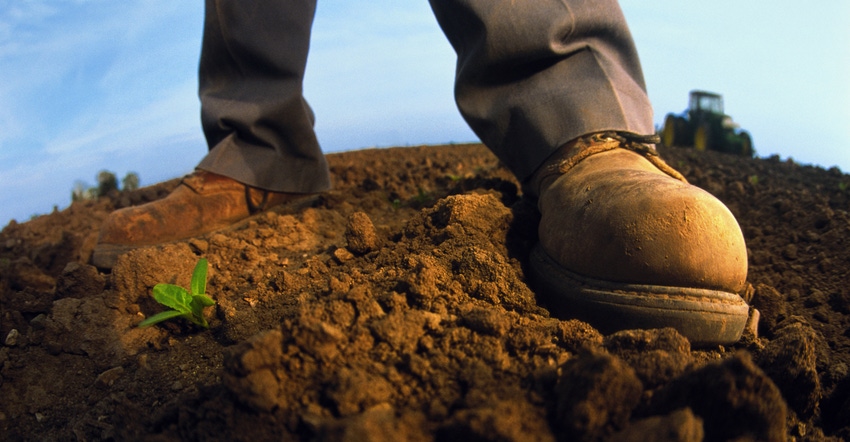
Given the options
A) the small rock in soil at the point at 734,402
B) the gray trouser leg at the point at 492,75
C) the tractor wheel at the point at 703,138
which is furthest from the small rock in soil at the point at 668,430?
the tractor wheel at the point at 703,138

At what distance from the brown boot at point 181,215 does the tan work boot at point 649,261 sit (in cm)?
157

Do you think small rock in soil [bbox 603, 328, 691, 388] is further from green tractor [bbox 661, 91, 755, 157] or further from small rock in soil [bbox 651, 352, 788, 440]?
green tractor [bbox 661, 91, 755, 157]

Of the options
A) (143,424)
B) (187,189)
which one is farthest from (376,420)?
(187,189)

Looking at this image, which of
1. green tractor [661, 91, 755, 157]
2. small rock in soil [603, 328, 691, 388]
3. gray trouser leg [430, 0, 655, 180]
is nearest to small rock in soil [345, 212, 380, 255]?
gray trouser leg [430, 0, 655, 180]

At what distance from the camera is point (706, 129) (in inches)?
313

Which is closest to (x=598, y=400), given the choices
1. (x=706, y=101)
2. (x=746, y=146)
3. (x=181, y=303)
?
(x=181, y=303)

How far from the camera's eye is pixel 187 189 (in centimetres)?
247

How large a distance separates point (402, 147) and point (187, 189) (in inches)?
152

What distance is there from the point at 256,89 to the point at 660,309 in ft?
6.26

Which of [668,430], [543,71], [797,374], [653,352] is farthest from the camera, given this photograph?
[543,71]

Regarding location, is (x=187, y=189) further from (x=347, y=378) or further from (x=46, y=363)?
(x=347, y=378)

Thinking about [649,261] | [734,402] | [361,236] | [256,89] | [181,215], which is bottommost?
[734,402]

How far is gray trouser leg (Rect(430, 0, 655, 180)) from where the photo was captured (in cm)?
183

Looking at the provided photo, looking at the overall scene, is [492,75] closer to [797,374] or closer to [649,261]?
[649,261]
